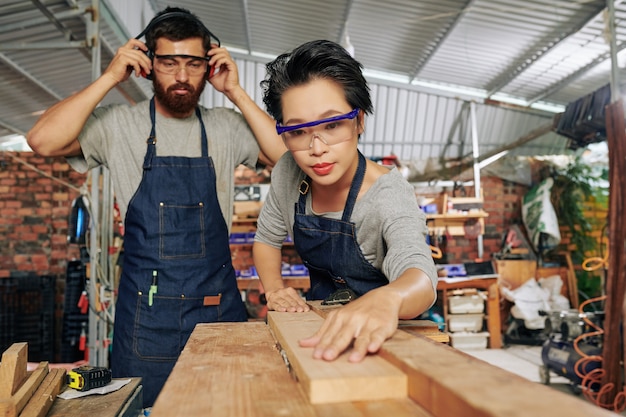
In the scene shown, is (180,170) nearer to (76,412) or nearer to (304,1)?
(76,412)

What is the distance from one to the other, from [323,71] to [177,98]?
0.86 meters

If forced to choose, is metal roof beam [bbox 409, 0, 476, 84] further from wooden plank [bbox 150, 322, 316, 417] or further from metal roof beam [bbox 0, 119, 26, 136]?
metal roof beam [bbox 0, 119, 26, 136]

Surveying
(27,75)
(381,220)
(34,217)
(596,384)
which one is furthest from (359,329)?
(34,217)

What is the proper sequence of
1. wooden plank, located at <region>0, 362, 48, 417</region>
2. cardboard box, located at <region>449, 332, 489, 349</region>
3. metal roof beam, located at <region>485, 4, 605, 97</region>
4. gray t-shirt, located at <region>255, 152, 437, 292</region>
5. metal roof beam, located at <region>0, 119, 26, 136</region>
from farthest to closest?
1. cardboard box, located at <region>449, 332, 489, 349</region>
2. metal roof beam, located at <region>0, 119, 26, 136</region>
3. metal roof beam, located at <region>485, 4, 605, 97</region>
4. gray t-shirt, located at <region>255, 152, 437, 292</region>
5. wooden plank, located at <region>0, 362, 48, 417</region>

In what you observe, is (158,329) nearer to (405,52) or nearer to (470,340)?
(470,340)

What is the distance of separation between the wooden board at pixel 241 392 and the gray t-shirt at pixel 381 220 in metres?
0.44

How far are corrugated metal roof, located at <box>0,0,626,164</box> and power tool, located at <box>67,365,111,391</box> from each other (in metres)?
3.36

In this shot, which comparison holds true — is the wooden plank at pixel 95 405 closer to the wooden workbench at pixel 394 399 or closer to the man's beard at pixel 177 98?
the wooden workbench at pixel 394 399

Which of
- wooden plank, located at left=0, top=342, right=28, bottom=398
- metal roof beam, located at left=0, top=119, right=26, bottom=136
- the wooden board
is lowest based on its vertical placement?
wooden plank, located at left=0, top=342, right=28, bottom=398

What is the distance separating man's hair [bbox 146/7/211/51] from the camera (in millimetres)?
2031

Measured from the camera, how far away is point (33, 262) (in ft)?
24.4

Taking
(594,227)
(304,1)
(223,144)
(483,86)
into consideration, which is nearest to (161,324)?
(223,144)

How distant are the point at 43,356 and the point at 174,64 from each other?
18.4ft

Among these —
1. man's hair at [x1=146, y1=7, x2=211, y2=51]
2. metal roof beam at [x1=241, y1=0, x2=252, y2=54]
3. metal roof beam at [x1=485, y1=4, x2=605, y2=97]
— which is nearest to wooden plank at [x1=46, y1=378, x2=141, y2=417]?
man's hair at [x1=146, y1=7, x2=211, y2=51]
